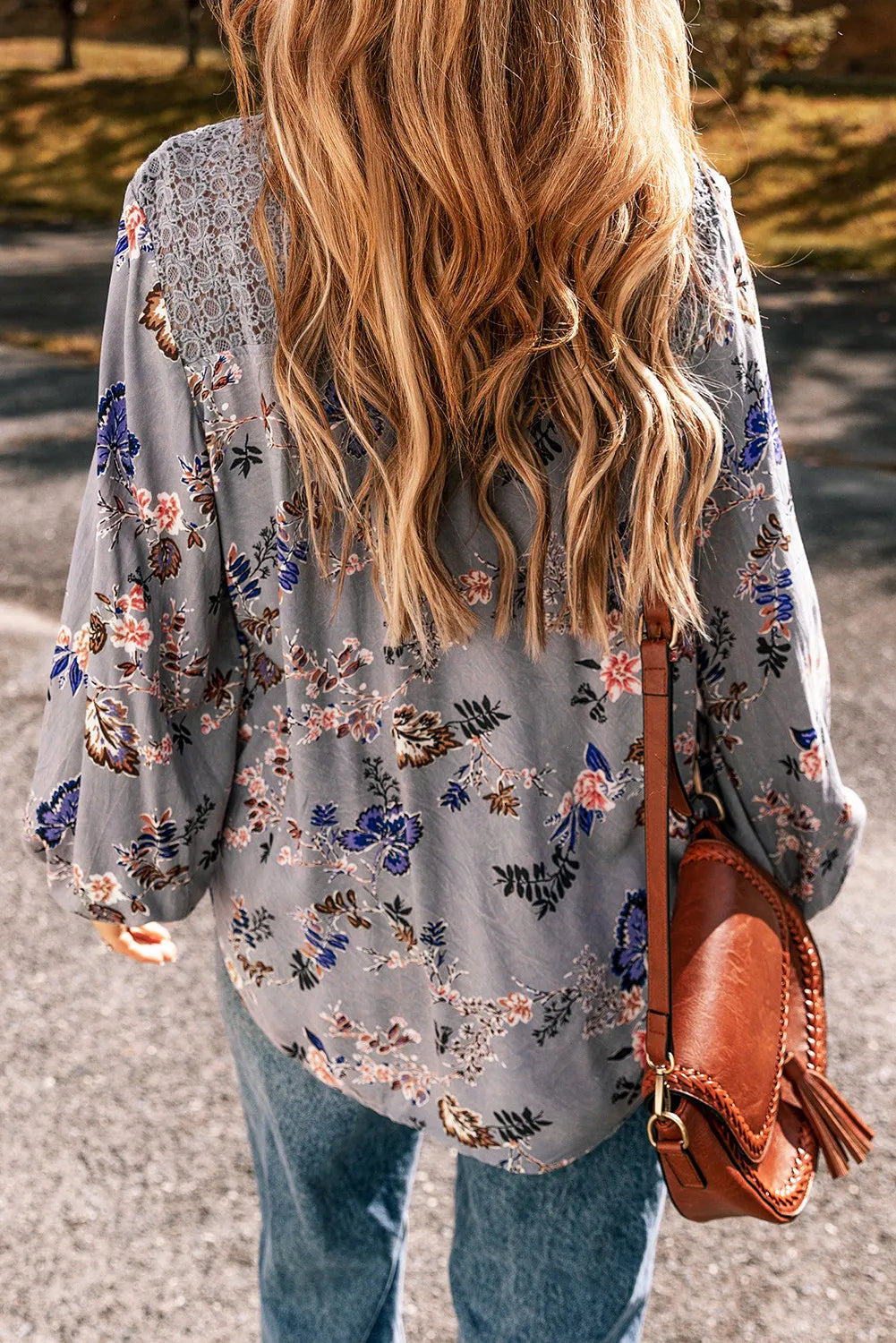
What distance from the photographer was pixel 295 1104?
1387 millimetres

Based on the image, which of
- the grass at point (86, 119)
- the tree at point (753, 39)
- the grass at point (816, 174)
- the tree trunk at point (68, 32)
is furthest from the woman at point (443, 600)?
the tree trunk at point (68, 32)

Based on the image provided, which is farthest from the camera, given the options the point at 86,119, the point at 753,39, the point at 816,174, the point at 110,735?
the point at 86,119

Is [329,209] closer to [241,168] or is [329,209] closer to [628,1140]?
[241,168]

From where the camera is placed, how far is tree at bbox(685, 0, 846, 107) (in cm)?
1497

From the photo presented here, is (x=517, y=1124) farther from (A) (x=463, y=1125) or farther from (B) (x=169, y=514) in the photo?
(B) (x=169, y=514)

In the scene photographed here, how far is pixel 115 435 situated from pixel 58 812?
0.41 m

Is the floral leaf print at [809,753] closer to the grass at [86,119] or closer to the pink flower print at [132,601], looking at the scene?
the pink flower print at [132,601]

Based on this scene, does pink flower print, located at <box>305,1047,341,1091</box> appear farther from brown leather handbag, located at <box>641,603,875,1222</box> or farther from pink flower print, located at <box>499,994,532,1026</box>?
brown leather handbag, located at <box>641,603,875,1222</box>

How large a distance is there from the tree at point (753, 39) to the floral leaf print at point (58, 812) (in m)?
15.5

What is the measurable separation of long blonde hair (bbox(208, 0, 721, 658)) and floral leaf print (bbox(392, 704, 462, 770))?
9 cm

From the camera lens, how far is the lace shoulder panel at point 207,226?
1075mm

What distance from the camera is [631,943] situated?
1.25m

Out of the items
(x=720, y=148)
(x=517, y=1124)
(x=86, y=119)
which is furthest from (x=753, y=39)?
(x=517, y=1124)

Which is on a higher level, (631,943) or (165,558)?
(165,558)
